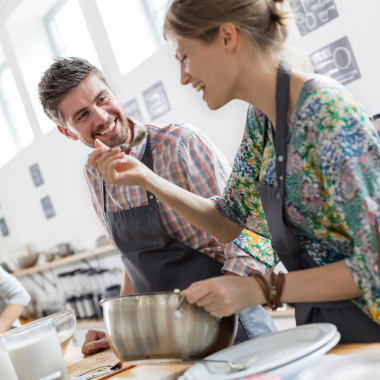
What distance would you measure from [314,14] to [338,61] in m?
0.27

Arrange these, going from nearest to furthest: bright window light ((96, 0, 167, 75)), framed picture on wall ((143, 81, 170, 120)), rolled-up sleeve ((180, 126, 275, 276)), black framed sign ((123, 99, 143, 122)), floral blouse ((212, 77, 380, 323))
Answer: floral blouse ((212, 77, 380, 323)) < rolled-up sleeve ((180, 126, 275, 276)) < framed picture on wall ((143, 81, 170, 120)) < black framed sign ((123, 99, 143, 122)) < bright window light ((96, 0, 167, 75))

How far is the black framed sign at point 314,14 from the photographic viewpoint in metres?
2.12

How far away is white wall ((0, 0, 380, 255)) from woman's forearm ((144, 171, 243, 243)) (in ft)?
1.48

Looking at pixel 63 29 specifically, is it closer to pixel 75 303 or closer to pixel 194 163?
pixel 75 303

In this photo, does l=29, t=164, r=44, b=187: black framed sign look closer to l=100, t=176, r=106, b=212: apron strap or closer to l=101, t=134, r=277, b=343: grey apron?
l=100, t=176, r=106, b=212: apron strap

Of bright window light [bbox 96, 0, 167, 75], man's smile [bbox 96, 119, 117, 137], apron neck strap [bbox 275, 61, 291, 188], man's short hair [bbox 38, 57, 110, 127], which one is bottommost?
apron neck strap [bbox 275, 61, 291, 188]

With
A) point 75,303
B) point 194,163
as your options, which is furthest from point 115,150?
point 75,303

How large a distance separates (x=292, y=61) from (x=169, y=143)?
0.56 metres

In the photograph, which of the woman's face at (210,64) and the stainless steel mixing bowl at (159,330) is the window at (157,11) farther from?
→ the stainless steel mixing bowl at (159,330)

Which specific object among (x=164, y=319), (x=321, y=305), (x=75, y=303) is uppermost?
(x=164, y=319)

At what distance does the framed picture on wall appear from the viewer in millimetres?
3041

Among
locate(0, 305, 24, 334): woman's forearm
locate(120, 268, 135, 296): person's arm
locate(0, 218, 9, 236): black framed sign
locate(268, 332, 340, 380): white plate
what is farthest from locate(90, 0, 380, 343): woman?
locate(0, 218, 9, 236): black framed sign

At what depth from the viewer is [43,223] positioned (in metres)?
4.45

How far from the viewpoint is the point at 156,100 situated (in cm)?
309
